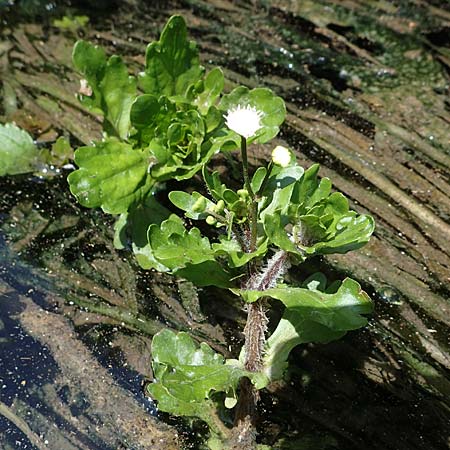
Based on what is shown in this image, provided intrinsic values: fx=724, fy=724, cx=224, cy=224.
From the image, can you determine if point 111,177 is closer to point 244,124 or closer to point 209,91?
point 209,91

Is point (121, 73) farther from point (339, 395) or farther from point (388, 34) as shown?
point (388, 34)

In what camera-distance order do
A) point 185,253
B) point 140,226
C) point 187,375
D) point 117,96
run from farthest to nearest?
point 117,96
point 140,226
point 185,253
point 187,375

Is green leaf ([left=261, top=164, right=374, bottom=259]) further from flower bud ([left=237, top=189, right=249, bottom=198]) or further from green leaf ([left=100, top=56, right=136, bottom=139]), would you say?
green leaf ([left=100, top=56, right=136, bottom=139])

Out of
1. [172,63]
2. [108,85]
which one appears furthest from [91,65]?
[172,63]

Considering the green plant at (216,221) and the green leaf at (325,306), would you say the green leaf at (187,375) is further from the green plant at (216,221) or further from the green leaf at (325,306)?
the green leaf at (325,306)

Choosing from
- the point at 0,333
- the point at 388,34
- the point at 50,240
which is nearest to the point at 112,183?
the point at 50,240

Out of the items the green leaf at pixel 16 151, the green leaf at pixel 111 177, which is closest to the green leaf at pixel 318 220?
the green leaf at pixel 111 177

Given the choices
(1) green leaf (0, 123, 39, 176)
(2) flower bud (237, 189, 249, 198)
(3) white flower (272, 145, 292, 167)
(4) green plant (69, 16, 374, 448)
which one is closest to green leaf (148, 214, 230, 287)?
(4) green plant (69, 16, 374, 448)
